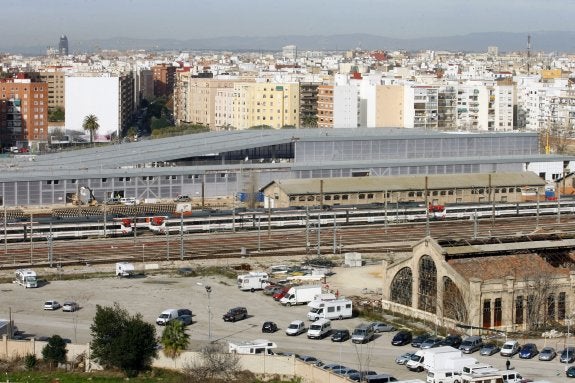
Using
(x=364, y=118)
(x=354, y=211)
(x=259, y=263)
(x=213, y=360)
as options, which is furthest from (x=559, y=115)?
(x=213, y=360)

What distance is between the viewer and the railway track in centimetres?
2680

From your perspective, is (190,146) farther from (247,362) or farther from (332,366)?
(332,366)

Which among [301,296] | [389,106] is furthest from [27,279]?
[389,106]

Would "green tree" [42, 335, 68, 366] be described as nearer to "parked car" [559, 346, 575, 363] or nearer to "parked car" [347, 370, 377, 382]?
"parked car" [347, 370, 377, 382]

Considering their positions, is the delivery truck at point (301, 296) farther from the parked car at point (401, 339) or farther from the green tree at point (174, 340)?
the green tree at point (174, 340)

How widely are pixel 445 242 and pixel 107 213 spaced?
47.4 ft

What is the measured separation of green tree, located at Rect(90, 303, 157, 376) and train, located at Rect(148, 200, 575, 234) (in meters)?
11.6

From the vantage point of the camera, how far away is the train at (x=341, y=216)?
30719mm

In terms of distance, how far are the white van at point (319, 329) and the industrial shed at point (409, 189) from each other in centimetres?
1498

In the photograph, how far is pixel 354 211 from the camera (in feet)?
106

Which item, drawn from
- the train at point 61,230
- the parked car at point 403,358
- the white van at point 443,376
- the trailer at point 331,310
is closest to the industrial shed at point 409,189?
the train at point 61,230

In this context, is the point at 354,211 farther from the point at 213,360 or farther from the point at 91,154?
the point at 213,360

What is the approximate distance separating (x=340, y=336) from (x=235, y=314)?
2178 mm

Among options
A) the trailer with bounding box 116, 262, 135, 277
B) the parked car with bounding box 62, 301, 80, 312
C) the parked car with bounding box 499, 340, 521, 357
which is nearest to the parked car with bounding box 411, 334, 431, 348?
the parked car with bounding box 499, 340, 521, 357
